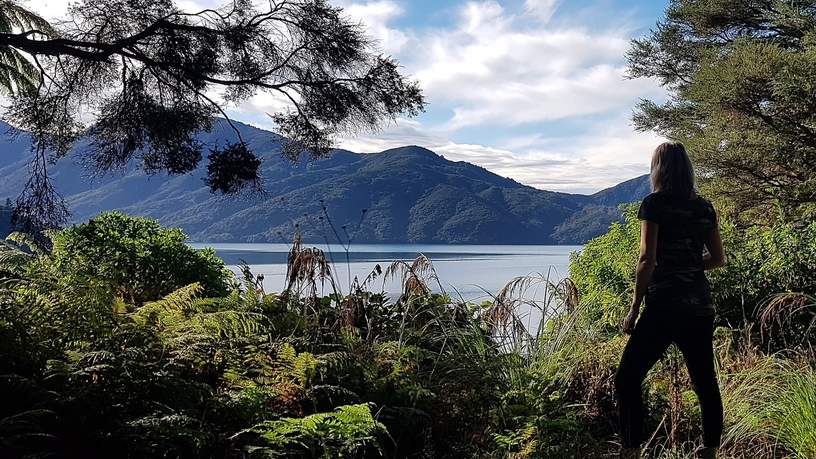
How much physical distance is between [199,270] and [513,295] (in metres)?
3.09

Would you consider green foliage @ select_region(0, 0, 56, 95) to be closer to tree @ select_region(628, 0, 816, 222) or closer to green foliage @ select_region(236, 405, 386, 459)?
green foliage @ select_region(236, 405, 386, 459)

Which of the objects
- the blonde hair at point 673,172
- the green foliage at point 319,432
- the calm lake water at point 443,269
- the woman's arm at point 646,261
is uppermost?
the blonde hair at point 673,172

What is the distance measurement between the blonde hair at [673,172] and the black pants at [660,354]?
60cm

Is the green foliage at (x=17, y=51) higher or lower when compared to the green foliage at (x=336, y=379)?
higher

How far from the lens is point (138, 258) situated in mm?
6152

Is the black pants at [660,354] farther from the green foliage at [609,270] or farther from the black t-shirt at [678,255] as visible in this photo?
the green foliage at [609,270]

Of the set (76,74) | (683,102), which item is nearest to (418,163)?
(683,102)

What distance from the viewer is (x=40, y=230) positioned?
638 cm

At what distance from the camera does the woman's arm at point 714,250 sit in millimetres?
3406

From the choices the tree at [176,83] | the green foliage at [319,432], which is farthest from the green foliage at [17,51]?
the green foliage at [319,432]

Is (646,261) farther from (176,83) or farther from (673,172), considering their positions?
(176,83)

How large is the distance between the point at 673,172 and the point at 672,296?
615 millimetres

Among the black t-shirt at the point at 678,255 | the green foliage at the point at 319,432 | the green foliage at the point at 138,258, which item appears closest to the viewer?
the green foliage at the point at 319,432

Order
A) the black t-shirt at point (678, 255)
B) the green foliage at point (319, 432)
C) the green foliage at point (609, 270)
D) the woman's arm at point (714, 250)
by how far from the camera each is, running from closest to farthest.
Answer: the green foliage at point (319, 432), the black t-shirt at point (678, 255), the woman's arm at point (714, 250), the green foliage at point (609, 270)
